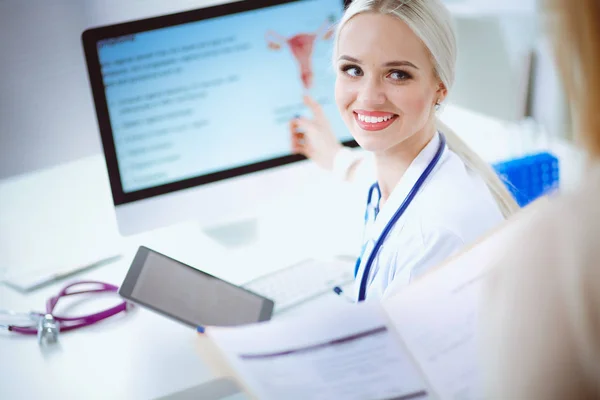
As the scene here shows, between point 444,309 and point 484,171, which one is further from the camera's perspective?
point 484,171

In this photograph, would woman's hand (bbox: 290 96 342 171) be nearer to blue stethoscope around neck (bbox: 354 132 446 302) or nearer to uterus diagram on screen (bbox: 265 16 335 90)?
uterus diagram on screen (bbox: 265 16 335 90)

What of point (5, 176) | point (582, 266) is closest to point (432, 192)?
point (582, 266)

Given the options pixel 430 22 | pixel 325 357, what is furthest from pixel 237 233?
pixel 325 357

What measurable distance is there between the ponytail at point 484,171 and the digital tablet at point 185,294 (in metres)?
0.43

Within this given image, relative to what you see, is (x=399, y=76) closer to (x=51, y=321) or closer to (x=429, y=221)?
(x=429, y=221)

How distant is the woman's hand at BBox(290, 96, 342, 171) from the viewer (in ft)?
4.71

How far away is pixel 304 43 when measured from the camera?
1396mm

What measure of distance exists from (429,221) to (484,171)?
0.73ft

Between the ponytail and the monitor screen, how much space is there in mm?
344

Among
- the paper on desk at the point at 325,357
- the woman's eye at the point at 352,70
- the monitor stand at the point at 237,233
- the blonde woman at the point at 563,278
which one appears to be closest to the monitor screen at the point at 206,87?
the monitor stand at the point at 237,233

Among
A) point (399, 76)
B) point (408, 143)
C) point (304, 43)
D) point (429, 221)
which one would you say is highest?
point (304, 43)

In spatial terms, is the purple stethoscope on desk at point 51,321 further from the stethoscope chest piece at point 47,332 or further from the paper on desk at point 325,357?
the paper on desk at point 325,357

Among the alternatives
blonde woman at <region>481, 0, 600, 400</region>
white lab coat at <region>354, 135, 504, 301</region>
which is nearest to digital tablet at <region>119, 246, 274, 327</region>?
white lab coat at <region>354, 135, 504, 301</region>

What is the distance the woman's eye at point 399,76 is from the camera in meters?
1.07
